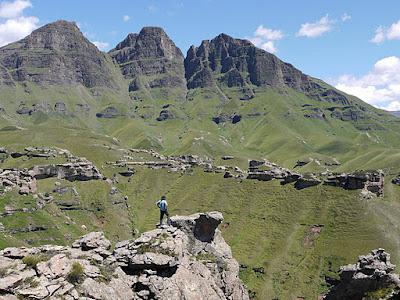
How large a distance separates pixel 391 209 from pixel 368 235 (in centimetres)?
2431

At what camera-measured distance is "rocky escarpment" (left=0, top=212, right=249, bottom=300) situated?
120 ft

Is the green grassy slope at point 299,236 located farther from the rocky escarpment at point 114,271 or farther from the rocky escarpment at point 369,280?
the rocky escarpment at point 114,271

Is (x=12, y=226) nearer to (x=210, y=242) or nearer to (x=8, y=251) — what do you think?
(x=210, y=242)

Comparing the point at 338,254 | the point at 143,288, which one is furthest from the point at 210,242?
the point at 338,254

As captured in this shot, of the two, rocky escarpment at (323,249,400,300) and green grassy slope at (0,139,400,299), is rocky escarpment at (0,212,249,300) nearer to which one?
rocky escarpment at (323,249,400,300)

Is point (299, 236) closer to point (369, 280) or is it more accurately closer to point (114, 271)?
point (369, 280)

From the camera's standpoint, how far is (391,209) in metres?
182

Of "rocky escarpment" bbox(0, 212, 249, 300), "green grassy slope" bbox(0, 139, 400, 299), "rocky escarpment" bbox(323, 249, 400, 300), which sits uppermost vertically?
"rocky escarpment" bbox(0, 212, 249, 300)

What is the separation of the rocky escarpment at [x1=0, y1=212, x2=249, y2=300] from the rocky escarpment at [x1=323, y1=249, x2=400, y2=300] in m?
27.1

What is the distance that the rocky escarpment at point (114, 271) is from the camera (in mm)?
36656

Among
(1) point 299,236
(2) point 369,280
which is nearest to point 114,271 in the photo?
(2) point 369,280

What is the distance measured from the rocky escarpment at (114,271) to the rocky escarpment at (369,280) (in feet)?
88.8

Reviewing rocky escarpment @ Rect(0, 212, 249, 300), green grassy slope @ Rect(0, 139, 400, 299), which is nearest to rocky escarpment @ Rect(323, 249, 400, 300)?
rocky escarpment @ Rect(0, 212, 249, 300)

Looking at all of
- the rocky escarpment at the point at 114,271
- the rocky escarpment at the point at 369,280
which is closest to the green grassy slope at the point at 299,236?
the rocky escarpment at the point at 369,280
